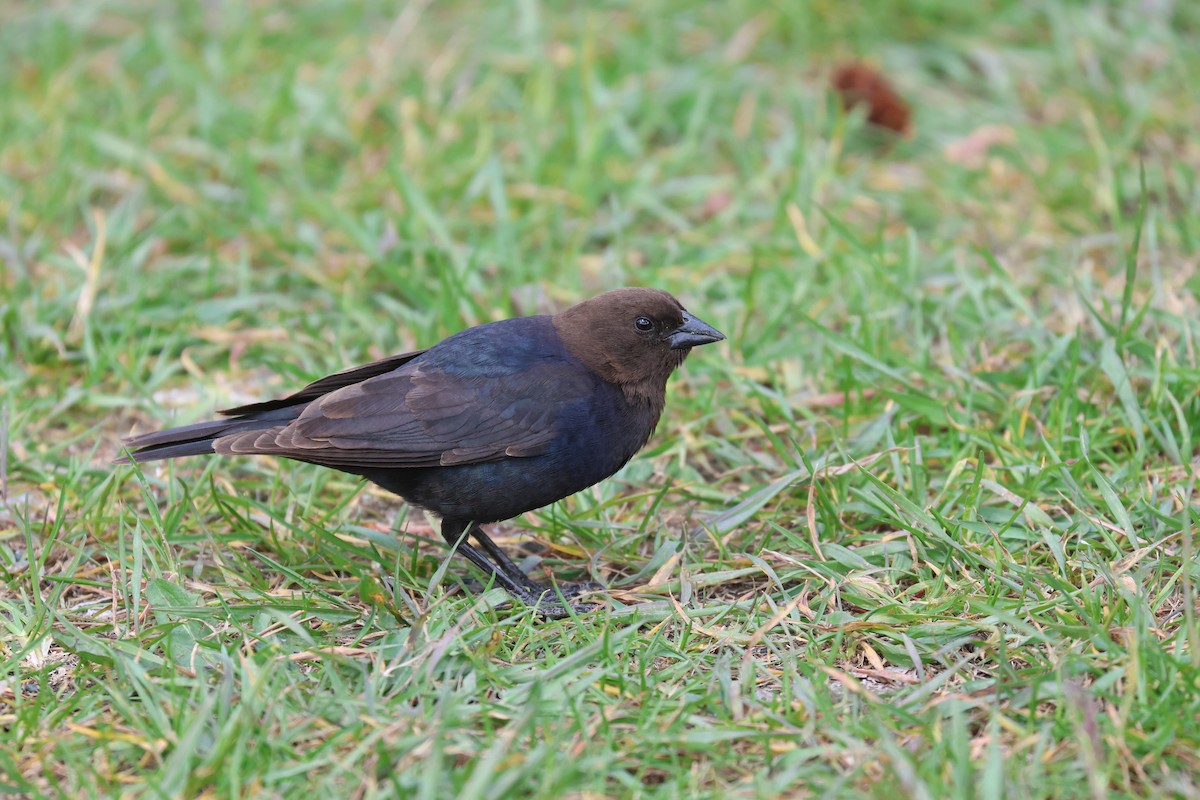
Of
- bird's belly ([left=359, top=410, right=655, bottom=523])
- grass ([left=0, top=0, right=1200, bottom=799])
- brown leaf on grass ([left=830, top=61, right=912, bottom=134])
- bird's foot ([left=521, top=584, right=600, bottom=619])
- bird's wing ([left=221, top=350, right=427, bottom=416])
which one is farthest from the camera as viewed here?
brown leaf on grass ([left=830, top=61, right=912, bottom=134])

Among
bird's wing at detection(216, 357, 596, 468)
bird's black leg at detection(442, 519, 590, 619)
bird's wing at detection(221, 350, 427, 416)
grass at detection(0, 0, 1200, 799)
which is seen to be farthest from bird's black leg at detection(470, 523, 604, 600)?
bird's wing at detection(221, 350, 427, 416)

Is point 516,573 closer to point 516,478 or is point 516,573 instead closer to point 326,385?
point 516,478

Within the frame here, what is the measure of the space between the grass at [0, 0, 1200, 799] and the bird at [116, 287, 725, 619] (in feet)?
0.72

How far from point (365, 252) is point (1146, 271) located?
11.1 ft

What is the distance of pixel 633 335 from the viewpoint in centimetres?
423

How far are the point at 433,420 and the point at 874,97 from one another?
3762 millimetres

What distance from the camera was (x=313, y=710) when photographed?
314 cm

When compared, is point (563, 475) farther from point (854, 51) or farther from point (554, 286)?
point (854, 51)

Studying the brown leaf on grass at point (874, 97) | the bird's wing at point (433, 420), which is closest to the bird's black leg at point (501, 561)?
the bird's wing at point (433, 420)

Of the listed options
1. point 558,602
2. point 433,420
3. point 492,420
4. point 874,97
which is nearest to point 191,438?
point 433,420

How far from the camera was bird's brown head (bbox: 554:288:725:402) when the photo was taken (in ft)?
13.8

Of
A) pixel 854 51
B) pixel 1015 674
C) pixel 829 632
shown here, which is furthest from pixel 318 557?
pixel 854 51

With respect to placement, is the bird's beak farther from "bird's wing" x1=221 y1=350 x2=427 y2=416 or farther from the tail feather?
the tail feather

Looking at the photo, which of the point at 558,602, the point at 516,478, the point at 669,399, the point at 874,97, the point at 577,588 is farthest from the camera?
the point at 874,97
